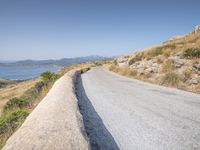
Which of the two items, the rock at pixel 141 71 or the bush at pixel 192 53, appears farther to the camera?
the rock at pixel 141 71

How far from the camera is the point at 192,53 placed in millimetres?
18188

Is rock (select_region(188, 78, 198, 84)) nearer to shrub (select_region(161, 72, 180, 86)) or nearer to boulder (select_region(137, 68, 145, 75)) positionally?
shrub (select_region(161, 72, 180, 86))

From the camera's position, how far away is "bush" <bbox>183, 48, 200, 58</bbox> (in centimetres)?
1795

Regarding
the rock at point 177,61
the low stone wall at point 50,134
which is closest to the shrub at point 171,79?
the rock at point 177,61

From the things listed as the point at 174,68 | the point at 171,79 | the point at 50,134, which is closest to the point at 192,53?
the point at 174,68

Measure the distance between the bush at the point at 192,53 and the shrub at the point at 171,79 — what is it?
8.99 feet

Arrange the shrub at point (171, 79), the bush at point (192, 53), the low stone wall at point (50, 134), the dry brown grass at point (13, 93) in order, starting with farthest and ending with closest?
the dry brown grass at point (13, 93) < the bush at point (192, 53) < the shrub at point (171, 79) < the low stone wall at point (50, 134)

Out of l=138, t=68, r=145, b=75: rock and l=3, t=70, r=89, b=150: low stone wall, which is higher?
l=3, t=70, r=89, b=150: low stone wall

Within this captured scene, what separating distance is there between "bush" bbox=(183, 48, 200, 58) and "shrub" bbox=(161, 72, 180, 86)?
2.74 meters

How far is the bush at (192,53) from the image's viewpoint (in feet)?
58.9

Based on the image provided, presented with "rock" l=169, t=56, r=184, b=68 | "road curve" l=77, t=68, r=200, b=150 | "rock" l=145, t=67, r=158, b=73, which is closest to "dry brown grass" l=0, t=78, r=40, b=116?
"rock" l=145, t=67, r=158, b=73

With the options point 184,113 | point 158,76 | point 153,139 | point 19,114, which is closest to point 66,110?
point 153,139

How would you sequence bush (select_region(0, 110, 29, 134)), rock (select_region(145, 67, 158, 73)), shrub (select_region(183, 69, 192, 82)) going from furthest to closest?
1. rock (select_region(145, 67, 158, 73))
2. shrub (select_region(183, 69, 192, 82))
3. bush (select_region(0, 110, 29, 134))

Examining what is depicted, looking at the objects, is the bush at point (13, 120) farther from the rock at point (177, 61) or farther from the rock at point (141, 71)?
the rock at point (141, 71)
